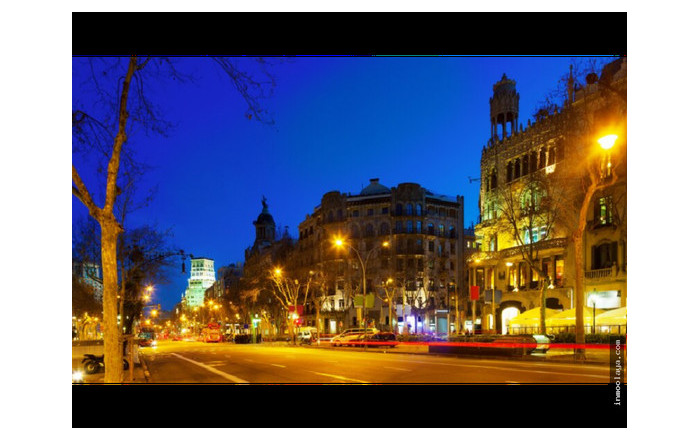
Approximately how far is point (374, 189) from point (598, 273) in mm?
52267

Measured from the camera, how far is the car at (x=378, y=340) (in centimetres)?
4353

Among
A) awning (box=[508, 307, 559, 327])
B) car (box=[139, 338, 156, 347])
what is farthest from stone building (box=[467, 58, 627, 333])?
car (box=[139, 338, 156, 347])

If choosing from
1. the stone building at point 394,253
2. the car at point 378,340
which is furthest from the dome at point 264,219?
the car at point 378,340

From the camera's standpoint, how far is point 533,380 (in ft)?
48.4

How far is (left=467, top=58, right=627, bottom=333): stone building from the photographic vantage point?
40.8 meters

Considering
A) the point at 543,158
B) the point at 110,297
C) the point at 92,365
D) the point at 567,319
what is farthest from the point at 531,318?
the point at 110,297

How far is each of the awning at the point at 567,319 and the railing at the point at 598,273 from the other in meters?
7.98

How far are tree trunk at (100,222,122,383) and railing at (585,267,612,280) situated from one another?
37140 millimetres

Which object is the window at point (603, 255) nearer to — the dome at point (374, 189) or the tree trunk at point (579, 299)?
the tree trunk at point (579, 299)

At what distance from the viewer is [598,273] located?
1663 inches

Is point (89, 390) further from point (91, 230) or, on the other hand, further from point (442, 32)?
point (91, 230)

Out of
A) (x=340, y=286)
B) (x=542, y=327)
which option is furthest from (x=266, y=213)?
(x=542, y=327)

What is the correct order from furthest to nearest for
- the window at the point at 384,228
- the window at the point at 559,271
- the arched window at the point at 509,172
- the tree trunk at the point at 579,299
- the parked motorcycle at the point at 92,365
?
the window at the point at 384,228, the arched window at the point at 509,172, the window at the point at 559,271, the parked motorcycle at the point at 92,365, the tree trunk at the point at 579,299

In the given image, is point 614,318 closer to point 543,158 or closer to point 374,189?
point 543,158
